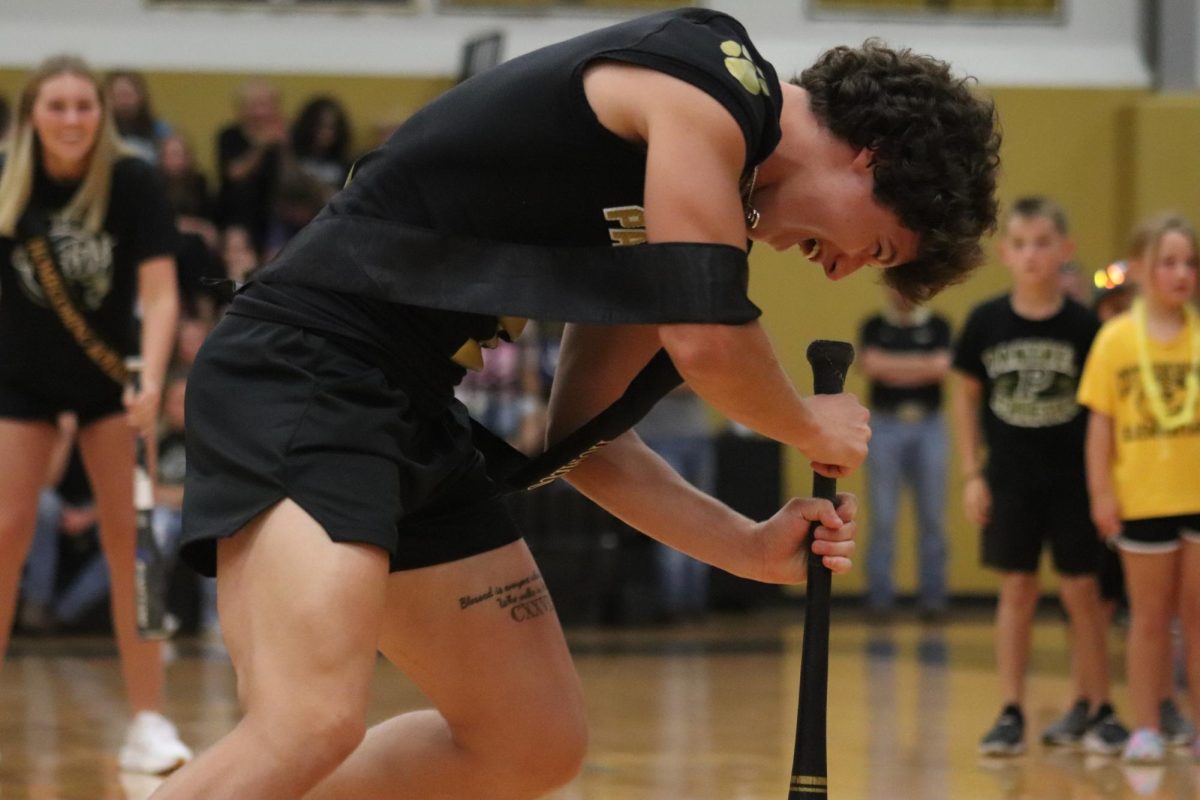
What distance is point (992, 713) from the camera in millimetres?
6812

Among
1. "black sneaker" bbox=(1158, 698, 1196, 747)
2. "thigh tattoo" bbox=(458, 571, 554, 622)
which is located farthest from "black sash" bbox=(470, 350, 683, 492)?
"black sneaker" bbox=(1158, 698, 1196, 747)

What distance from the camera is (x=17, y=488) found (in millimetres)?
5203

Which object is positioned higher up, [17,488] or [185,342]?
[185,342]

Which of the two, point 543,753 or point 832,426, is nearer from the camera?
point 832,426

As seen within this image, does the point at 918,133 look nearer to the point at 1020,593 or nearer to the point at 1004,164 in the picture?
the point at 1020,593

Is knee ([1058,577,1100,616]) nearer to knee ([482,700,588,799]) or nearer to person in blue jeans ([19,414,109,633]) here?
knee ([482,700,588,799])

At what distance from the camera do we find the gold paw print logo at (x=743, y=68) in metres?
2.48

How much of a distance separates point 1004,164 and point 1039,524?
16.6 feet

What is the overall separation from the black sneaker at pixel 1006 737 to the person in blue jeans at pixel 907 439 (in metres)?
4.44

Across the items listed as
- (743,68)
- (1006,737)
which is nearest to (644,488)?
(743,68)

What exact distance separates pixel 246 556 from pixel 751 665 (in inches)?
233

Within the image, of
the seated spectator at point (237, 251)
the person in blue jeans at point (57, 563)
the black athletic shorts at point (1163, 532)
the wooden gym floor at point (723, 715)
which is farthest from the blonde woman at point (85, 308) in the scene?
the seated spectator at point (237, 251)

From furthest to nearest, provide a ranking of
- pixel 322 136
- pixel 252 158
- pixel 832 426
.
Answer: pixel 322 136 < pixel 252 158 < pixel 832 426

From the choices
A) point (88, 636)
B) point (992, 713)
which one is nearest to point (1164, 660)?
point (992, 713)
